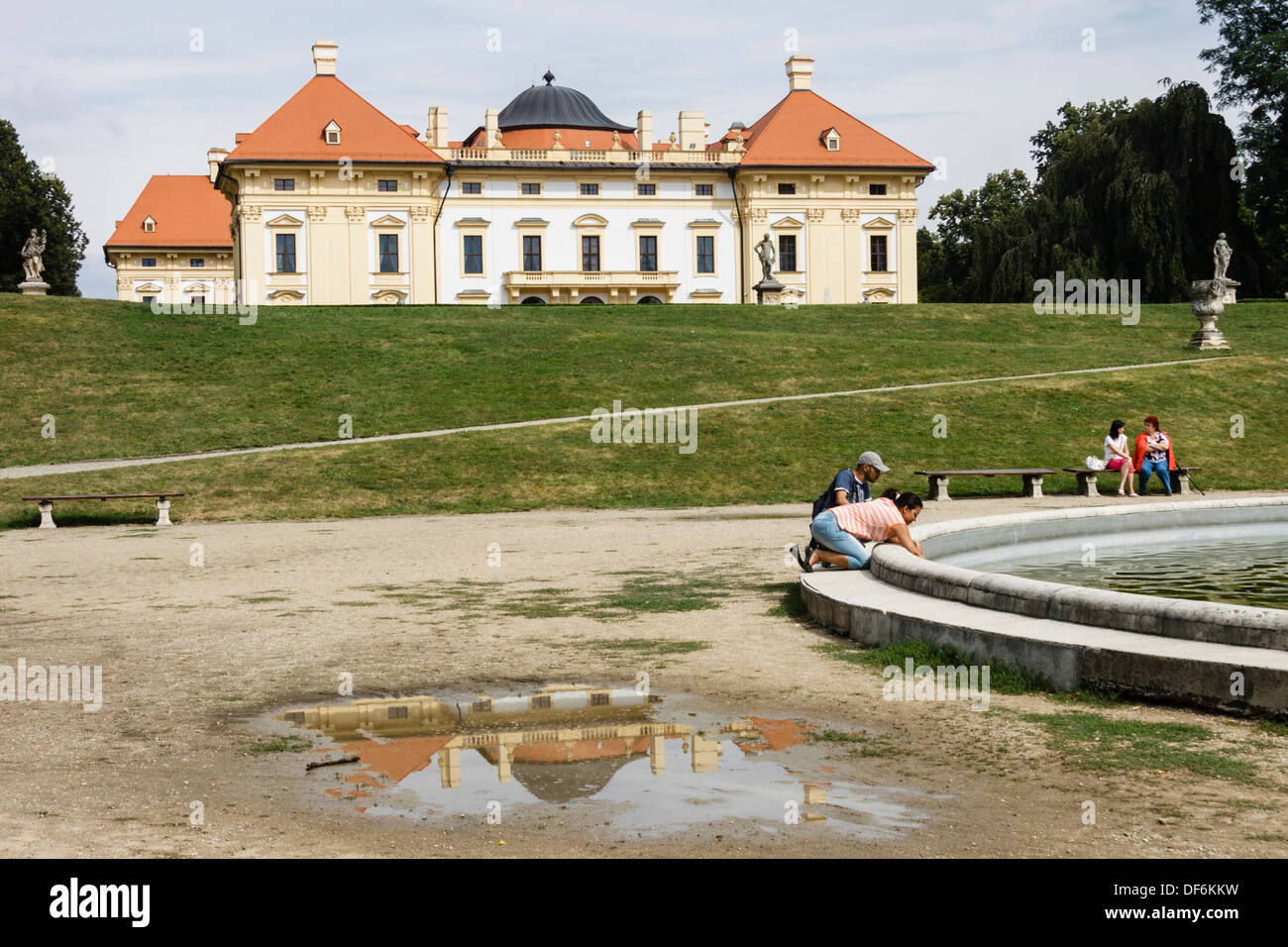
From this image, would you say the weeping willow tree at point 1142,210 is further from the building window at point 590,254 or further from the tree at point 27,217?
the tree at point 27,217

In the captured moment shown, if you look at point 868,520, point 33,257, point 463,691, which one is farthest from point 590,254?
point 463,691

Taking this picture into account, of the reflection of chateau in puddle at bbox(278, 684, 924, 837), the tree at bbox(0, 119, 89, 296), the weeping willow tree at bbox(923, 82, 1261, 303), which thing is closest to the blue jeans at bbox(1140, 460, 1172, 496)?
the reflection of chateau in puddle at bbox(278, 684, 924, 837)

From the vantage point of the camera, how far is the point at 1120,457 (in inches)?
991

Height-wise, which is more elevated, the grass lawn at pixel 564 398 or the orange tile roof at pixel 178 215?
the orange tile roof at pixel 178 215

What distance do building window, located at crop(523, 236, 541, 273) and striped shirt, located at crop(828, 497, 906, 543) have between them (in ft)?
194

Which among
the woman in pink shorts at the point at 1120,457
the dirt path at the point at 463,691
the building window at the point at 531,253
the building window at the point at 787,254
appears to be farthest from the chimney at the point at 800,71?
the dirt path at the point at 463,691

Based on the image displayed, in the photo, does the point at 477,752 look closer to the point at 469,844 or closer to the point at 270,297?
the point at 469,844

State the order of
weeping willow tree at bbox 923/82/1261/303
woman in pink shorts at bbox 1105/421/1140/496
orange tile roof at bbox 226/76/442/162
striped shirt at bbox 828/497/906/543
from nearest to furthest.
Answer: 1. striped shirt at bbox 828/497/906/543
2. woman in pink shorts at bbox 1105/421/1140/496
3. weeping willow tree at bbox 923/82/1261/303
4. orange tile roof at bbox 226/76/442/162

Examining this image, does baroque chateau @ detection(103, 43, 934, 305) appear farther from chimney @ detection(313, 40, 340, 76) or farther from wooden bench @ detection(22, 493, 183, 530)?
wooden bench @ detection(22, 493, 183, 530)

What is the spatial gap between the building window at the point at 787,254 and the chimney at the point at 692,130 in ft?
25.5

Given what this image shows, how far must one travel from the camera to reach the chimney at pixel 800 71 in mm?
76500

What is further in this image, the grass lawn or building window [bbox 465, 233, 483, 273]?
building window [bbox 465, 233, 483, 273]

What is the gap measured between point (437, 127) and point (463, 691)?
6732 centimetres

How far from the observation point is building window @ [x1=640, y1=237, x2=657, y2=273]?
71.1 metres
